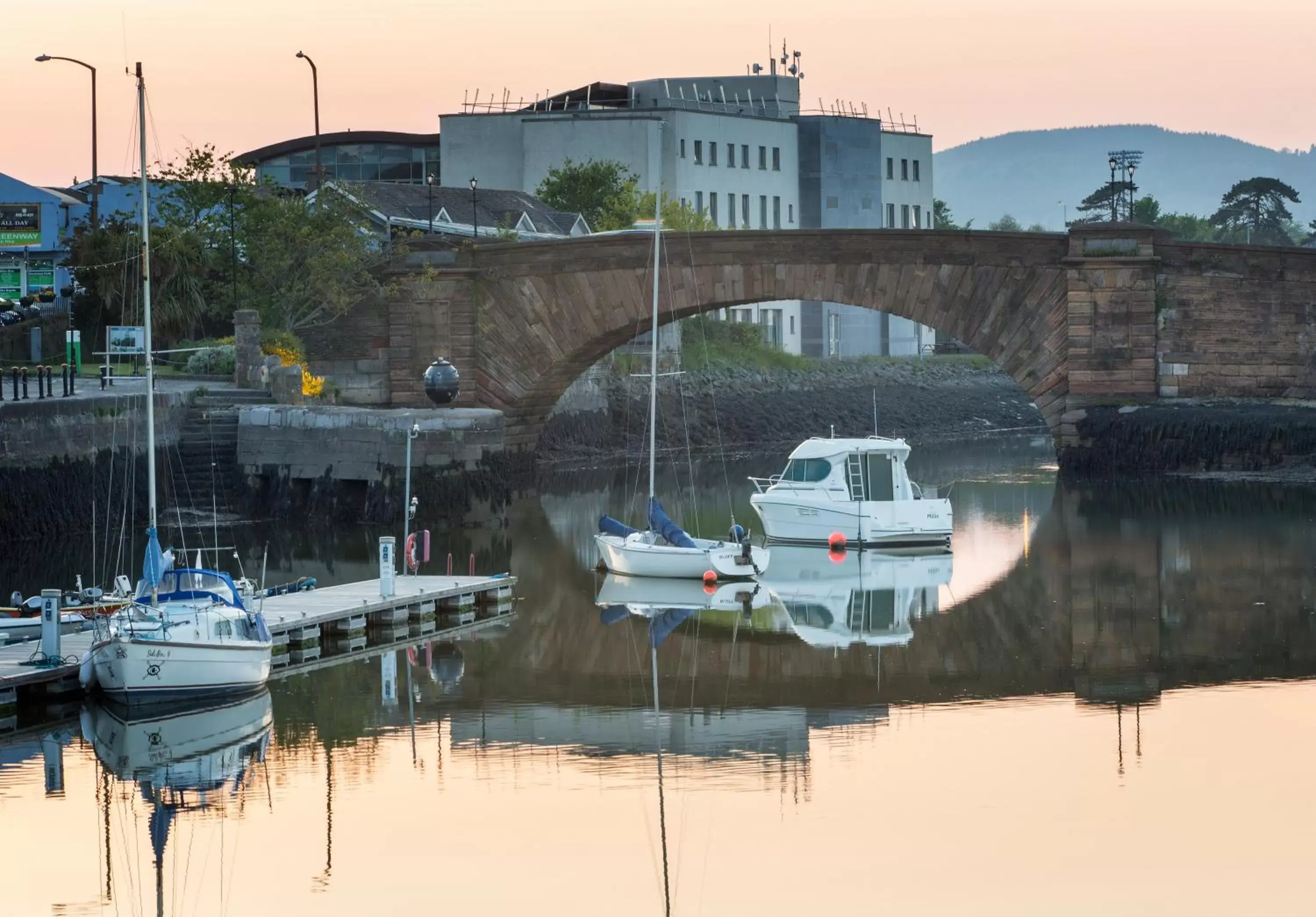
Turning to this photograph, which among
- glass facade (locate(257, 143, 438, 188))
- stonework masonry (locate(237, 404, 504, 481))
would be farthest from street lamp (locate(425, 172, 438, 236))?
stonework masonry (locate(237, 404, 504, 481))

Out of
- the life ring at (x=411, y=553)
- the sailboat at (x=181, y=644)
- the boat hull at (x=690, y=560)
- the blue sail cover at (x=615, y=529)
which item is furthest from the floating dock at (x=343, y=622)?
the blue sail cover at (x=615, y=529)

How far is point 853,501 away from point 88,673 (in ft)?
61.4

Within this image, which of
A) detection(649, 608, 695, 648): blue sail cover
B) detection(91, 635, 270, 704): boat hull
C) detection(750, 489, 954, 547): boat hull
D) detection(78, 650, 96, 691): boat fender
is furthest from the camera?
detection(750, 489, 954, 547): boat hull

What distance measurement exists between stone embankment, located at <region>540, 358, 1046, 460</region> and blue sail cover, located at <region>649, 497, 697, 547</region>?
25139 mm

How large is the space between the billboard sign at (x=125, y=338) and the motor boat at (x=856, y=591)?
1358 centimetres

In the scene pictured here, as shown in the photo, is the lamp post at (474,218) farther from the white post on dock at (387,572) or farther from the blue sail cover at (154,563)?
the blue sail cover at (154,563)

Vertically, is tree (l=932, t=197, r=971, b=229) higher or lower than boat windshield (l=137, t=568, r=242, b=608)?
higher

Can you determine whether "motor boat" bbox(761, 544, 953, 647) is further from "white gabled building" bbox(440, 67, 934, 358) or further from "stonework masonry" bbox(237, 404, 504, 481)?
"white gabled building" bbox(440, 67, 934, 358)

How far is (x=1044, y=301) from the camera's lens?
1921 inches

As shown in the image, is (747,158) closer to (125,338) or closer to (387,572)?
(125,338)

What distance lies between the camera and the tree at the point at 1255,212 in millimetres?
129250

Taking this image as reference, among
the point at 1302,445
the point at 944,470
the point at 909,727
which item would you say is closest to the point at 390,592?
the point at 909,727

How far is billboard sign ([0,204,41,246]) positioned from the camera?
7394 cm

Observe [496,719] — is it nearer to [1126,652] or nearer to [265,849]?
[265,849]
